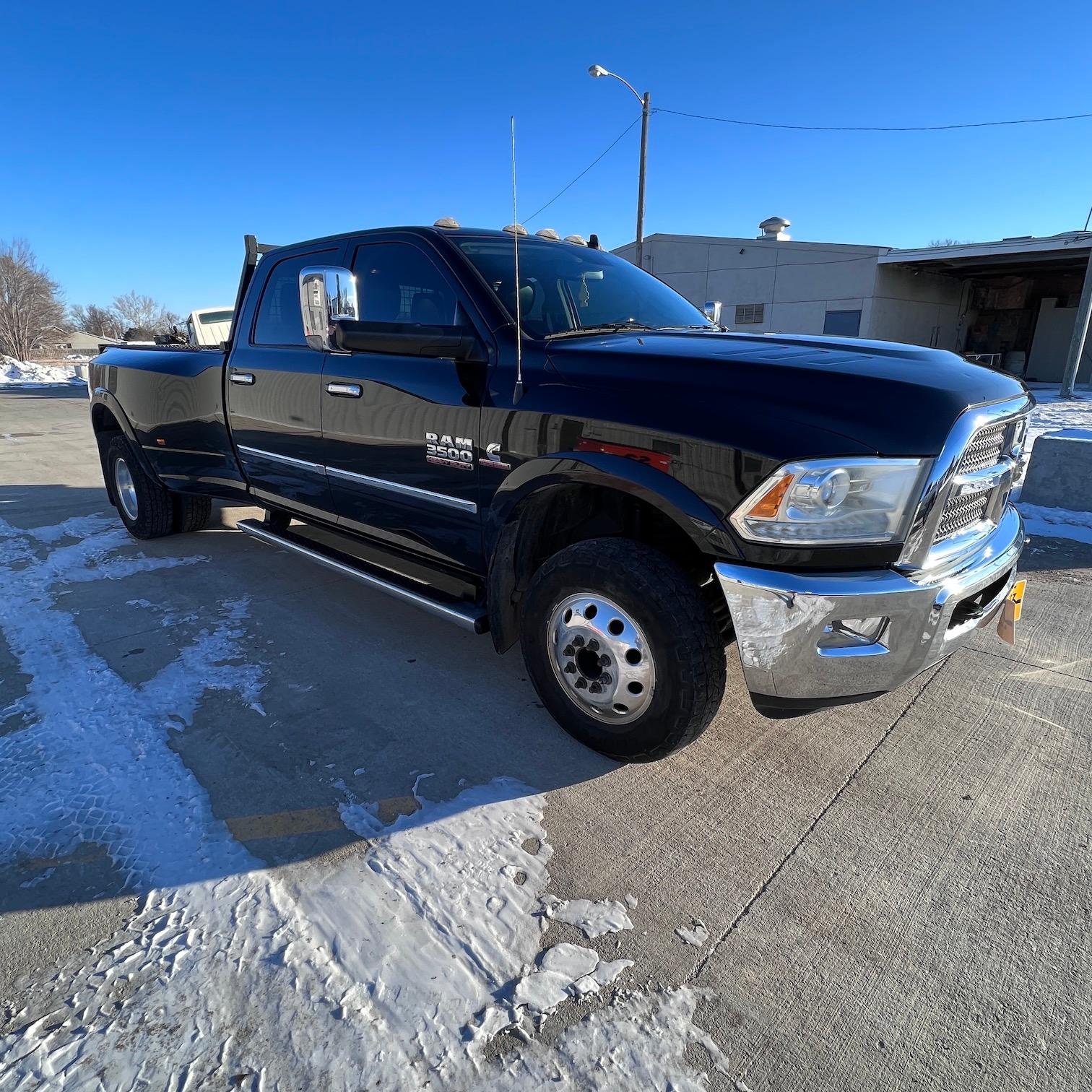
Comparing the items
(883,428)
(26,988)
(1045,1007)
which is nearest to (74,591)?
(26,988)

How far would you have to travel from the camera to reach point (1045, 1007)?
1708 mm

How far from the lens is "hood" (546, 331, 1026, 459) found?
6.61 ft

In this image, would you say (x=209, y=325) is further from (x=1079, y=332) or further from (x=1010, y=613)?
(x=1079, y=332)

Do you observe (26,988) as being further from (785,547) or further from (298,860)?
(785,547)

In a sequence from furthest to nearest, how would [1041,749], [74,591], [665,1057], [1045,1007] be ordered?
[74,591] → [1041,749] → [1045,1007] → [665,1057]

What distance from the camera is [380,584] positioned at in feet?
11.0

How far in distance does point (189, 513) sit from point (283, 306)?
2260 millimetres

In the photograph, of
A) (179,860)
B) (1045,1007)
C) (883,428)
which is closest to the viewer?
(1045,1007)

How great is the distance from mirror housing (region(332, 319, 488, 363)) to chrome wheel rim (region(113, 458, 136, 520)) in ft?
11.6

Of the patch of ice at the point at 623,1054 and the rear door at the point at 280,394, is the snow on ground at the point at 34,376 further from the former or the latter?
the patch of ice at the point at 623,1054

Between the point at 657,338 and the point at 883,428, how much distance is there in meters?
1.08

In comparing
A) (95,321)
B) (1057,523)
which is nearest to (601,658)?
(1057,523)

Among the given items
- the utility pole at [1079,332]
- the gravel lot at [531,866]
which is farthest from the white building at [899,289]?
Result: the gravel lot at [531,866]

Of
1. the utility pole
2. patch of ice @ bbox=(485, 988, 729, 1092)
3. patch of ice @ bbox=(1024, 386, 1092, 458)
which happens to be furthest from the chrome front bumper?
the utility pole
